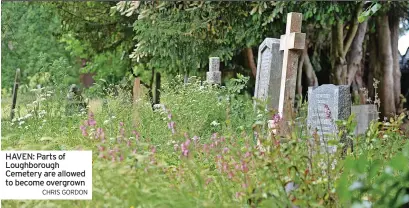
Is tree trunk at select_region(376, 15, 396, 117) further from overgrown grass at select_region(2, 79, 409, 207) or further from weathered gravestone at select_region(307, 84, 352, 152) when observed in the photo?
overgrown grass at select_region(2, 79, 409, 207)

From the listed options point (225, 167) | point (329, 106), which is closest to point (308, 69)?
point (329, 106)

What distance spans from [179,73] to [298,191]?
413 cm

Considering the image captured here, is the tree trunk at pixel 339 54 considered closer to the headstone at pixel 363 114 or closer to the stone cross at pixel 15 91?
the headstone at pixel 363 114

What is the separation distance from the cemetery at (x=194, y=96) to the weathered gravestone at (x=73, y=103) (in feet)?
0.08

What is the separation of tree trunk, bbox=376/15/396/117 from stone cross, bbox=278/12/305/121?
14.7ft

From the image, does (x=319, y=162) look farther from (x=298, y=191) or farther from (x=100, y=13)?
(x=100, y=13)

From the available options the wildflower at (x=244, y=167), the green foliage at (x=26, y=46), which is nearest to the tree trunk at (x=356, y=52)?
the green foliage at (x=26, y=46)

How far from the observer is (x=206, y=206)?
9.28 ft

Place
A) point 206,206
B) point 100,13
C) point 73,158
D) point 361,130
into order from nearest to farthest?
point 206,206, point 73,158, point 361,130, point 100,13

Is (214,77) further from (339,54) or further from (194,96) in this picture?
(339,54)

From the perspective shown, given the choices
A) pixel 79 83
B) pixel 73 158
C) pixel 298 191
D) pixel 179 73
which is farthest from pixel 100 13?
pixel 298 191

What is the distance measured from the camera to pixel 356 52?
10.1 metres
